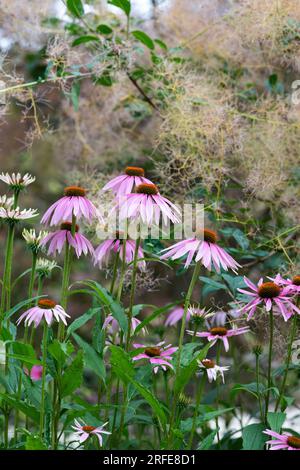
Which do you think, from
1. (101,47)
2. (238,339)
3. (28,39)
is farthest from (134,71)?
(238,339)

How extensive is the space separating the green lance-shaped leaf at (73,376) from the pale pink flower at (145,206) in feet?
0.59

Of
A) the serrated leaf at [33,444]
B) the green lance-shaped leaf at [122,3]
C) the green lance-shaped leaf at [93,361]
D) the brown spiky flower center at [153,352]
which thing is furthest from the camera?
the green lance-shaped leaf at [122,3]

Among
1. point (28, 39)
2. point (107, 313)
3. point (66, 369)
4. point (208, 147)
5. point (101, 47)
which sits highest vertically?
point (28, 39)

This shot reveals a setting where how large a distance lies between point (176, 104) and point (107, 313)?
1.68 ft

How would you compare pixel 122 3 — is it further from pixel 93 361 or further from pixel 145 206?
pixel 93 361

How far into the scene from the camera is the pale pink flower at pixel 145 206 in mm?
906

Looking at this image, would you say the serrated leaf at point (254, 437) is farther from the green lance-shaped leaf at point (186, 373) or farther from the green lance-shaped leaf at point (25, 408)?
the green lance-shaped leaf at point (25, 408)

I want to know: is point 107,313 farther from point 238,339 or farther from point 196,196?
point 238,339

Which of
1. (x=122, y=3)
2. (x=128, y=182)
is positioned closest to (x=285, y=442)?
(x=128, y=182)

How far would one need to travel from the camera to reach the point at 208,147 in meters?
1.38

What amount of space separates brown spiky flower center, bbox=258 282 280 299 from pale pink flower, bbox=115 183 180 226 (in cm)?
14

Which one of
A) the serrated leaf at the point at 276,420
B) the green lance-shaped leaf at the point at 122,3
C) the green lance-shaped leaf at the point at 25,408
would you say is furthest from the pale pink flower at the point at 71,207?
the green lance-shaped leaf at the point at 122,3
